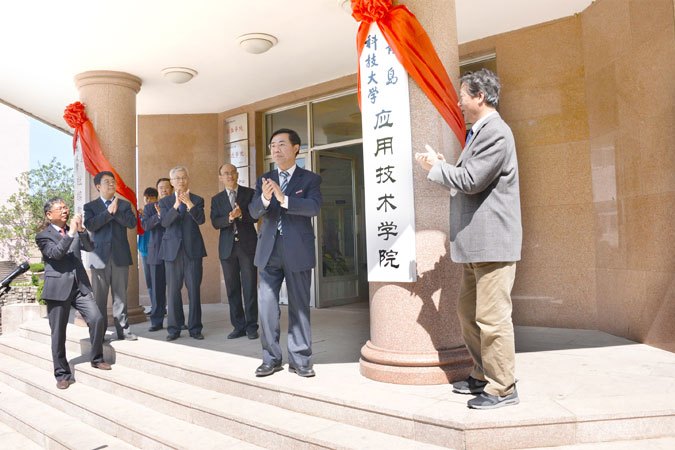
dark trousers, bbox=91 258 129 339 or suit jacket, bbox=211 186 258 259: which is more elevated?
suit jacket, bbox=211 186 258 259

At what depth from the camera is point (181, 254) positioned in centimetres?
552

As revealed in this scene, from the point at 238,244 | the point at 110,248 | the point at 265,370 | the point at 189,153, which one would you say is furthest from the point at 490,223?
the point at 189,153

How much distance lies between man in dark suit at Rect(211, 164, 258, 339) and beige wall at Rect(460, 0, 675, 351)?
9.47 ft

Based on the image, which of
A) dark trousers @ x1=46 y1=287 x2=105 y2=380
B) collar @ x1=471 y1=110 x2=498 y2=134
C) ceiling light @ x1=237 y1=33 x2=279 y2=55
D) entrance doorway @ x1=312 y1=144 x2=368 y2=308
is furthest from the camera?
entrance doorway @ x1=312 y1=144 x2=368 y2=308

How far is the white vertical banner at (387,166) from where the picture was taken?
3332 mm

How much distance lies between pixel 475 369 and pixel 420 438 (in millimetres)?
617

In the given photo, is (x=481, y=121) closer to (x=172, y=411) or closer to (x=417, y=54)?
(x=417, y=54)

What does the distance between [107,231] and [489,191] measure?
13.4ft

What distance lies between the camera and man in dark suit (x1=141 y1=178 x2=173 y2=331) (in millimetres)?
5935

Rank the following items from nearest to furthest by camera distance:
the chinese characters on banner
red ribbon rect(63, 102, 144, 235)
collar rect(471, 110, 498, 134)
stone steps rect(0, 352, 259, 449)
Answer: collar rect(471, 110, 498, 134) < stone steps rect(0, 352, 259, 449) < red ribbon rect(63, 102, 144, 235) < the chinese characters on banner

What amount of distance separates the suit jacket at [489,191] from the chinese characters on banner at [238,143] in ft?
19.7

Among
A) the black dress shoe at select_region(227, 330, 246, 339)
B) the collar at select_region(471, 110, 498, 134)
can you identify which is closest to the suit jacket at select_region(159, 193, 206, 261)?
the black dress shoe at select_region(227, 330, 246, 339)

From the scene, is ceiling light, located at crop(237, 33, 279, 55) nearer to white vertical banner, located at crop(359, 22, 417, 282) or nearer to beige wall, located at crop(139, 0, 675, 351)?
beige wall, located at crop(139, 0, 675, 351)

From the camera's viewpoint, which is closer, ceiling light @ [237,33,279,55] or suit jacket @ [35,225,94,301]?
suit jacket @ [35,225,94,301]
